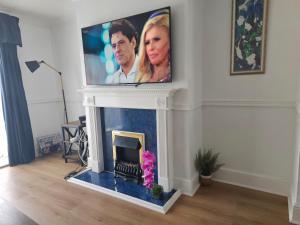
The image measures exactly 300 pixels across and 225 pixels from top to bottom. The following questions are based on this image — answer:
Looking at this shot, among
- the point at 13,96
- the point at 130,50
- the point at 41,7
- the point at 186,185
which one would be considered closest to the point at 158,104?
the point at 130,50

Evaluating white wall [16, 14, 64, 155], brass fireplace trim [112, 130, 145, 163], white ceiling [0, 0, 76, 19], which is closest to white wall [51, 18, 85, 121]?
white wall [16, 14, 64, 155]

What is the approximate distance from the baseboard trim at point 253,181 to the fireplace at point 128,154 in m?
1.03

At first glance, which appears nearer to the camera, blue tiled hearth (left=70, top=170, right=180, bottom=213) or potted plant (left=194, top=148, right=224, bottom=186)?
blue tiled hearth (left=70, top=170, right=180, bottom=213)

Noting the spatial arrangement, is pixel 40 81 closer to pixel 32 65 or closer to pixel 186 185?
pixel 32 65

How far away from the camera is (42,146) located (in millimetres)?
3775

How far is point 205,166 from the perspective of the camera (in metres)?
2.45

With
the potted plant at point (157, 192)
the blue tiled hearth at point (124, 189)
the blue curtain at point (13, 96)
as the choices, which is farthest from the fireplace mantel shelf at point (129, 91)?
the blue curtain at point (13, 96)

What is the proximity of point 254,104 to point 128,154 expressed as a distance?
1.66 m

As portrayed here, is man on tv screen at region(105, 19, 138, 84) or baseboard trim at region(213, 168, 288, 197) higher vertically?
man on tv screen at region(105, 19, 138, 84)

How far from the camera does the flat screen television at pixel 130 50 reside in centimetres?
219

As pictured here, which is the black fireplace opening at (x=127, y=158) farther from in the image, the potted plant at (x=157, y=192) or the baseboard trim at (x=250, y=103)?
the baseboard trim at (x=250, y=103)

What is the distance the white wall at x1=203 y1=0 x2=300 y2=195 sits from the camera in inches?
81.4

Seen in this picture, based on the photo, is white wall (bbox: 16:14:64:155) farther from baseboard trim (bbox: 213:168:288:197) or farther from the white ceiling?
baseboard trim (bbox: 213:168:288:197)

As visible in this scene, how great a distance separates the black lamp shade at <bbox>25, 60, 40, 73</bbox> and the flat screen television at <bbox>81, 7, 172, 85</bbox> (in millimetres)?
1442
